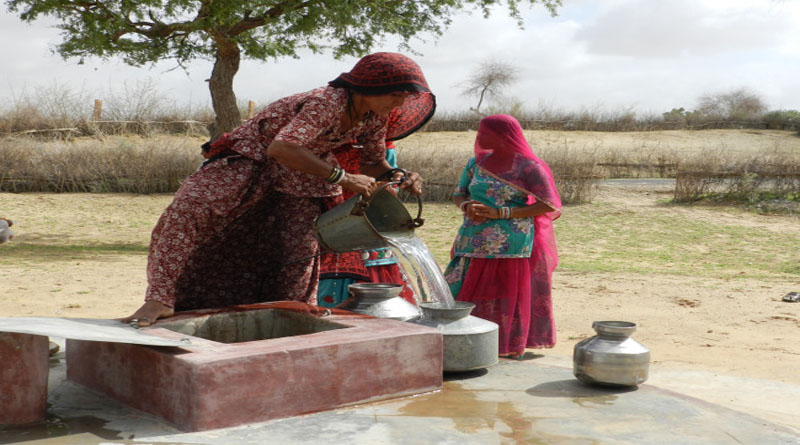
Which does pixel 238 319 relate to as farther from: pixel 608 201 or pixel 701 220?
pixel 608 201

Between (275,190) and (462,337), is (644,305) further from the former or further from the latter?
(275,190)

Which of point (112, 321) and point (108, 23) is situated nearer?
point (112, 321)

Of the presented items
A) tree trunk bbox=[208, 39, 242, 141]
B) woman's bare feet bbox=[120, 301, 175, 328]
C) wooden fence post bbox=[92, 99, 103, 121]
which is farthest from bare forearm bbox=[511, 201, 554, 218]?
wooden fence post bbox=[92, 99, 103, 121]

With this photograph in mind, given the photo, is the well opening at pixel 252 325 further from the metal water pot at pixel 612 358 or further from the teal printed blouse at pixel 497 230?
the teal printed blouse at pixel 497 230

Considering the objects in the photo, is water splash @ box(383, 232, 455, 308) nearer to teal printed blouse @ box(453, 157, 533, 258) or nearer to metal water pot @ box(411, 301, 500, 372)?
metal water pot @ box(411, 301, 500, 372)

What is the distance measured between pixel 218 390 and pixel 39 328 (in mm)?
581

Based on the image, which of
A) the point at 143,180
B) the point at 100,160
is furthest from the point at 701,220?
the point at 100,160

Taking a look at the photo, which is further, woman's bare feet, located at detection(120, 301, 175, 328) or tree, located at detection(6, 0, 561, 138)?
tree, located at detection(6, 0, 561, 138)

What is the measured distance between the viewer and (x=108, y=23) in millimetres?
11078

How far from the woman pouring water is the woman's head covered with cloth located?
0.90 meters

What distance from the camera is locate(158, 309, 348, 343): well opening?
3.19m

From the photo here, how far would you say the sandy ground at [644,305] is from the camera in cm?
510

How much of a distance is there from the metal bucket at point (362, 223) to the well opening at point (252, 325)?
354 millimetres

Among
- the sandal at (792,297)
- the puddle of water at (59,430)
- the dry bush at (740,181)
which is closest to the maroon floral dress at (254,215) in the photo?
the puddle of water at (59,430)
